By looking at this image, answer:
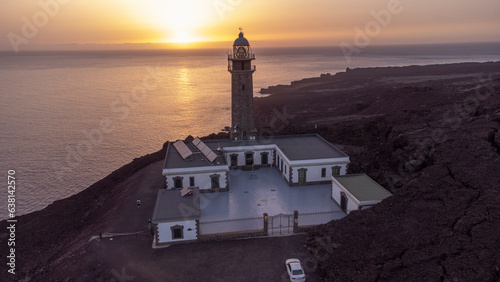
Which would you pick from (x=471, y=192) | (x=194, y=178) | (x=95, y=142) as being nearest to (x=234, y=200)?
(x=194, y=178)

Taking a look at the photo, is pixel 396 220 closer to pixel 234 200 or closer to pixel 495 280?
pixel 495 280

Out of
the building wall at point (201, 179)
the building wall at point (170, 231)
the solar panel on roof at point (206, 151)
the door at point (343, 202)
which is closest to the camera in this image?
the building wall at point (170, 231)

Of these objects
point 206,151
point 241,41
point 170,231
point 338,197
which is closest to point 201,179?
point 206,151

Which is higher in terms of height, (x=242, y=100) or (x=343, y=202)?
(x=242, y=100)

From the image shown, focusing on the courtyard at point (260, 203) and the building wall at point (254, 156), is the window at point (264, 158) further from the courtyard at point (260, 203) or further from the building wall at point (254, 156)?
the courtyard at point (260, 203)

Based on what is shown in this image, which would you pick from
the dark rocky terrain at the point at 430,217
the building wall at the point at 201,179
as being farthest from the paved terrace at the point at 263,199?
the dark rocky terrain at the point at 430,217

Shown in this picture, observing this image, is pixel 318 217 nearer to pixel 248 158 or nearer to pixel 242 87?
pixel 248 158

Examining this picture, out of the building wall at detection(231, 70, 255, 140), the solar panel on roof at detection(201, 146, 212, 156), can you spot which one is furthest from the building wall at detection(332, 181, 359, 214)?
the building wall at detection(231, 70, 255, 140)
